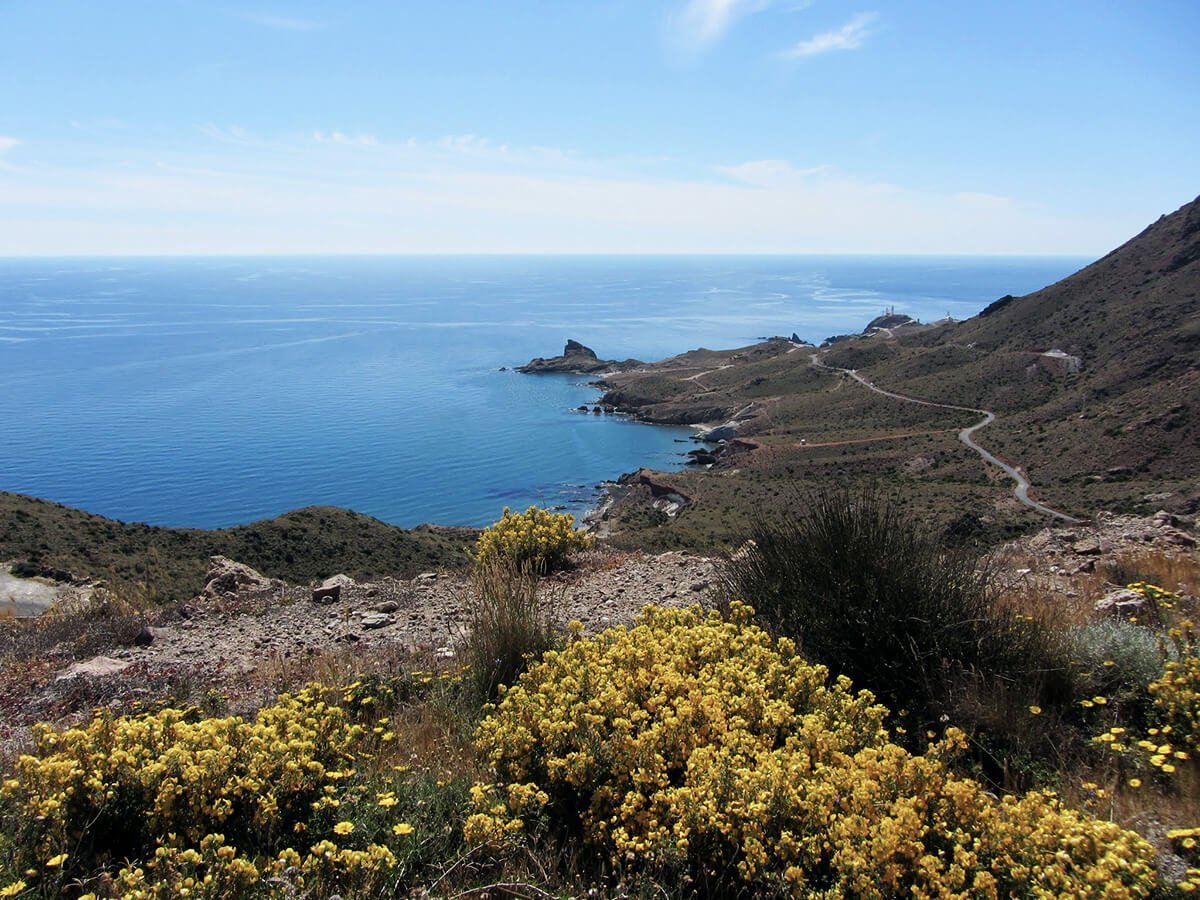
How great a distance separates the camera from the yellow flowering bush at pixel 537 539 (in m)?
9.77

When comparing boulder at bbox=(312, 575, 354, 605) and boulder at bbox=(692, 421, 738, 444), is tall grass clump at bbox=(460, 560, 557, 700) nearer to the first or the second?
boulder at bbox=(312, 575, 354, 605)

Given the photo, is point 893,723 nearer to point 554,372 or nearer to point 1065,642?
point 1065,642

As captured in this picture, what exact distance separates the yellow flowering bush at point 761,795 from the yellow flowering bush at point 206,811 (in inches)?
20.4

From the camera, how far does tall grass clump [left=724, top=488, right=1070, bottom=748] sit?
414 centimetres

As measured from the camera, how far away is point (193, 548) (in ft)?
70.4

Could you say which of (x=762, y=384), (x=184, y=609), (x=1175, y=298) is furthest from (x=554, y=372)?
(x=184, y=609)

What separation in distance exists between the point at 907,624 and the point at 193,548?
22441 mm

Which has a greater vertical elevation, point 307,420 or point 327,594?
point 327,594

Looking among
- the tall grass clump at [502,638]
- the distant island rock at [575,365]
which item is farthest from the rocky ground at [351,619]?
the distant island rock at [575,365]

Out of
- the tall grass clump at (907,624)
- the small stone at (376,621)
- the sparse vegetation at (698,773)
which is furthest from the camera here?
the small stone at (376,621)

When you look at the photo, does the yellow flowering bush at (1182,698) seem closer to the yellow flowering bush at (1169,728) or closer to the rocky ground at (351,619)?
the yellow flowering bush at (1169,728)

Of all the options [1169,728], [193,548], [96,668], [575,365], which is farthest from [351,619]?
[575,365]

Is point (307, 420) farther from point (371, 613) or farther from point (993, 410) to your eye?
point (371, 613)

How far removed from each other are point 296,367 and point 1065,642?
342ft
